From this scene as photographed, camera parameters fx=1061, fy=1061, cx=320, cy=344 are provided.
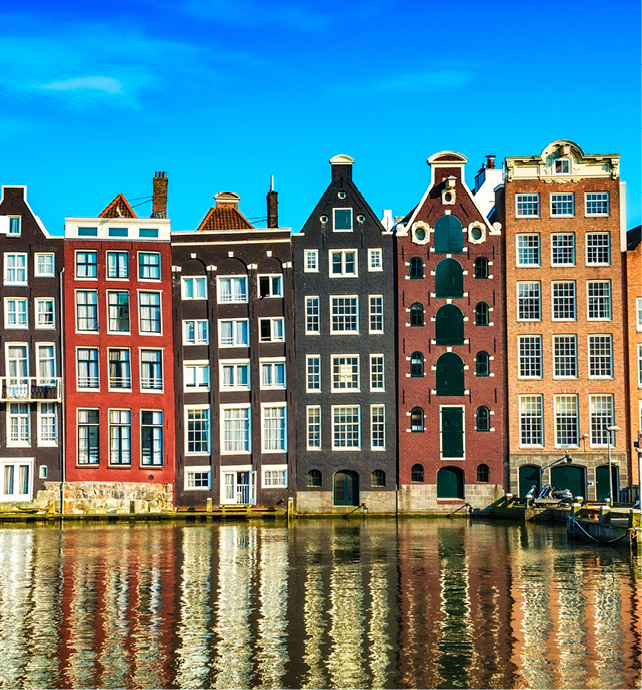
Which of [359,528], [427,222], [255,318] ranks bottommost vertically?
[359,528]

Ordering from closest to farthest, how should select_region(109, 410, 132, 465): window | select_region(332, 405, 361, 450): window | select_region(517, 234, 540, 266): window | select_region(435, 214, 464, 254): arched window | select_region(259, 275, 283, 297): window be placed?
select_region(109, 410, 132, 465): window → select_region(332, 405, 361, 450): window → select_region(435, 214, 464, 254): arched window → select_region(517, 234, 540, 266): window → select_region(259, 275, 283, 297): window

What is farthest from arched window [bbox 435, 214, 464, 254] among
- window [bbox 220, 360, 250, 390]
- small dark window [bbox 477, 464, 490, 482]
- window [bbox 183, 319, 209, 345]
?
window [bbox 183, 319, 209, 345]

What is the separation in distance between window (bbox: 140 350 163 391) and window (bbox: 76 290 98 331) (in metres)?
3.78

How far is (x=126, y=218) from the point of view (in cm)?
7038

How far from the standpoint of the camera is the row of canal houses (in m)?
69.4

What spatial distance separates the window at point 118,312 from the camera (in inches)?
2756

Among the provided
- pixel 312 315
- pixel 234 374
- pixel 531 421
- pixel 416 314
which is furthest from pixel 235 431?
pixel 531 421

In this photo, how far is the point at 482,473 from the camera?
2741 inches

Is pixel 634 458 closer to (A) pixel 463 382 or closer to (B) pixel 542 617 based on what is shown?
(A) pixel 463 382

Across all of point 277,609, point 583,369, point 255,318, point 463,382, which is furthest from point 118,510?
point 277,609

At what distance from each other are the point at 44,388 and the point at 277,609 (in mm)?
40119

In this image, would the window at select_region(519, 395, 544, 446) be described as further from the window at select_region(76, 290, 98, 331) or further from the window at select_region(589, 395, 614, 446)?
the window at select_region(76, 290, 98, 331)

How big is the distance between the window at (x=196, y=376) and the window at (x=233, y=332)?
1.99 metres

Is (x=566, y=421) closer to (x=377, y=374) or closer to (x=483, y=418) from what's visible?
(x=483, y=418)
